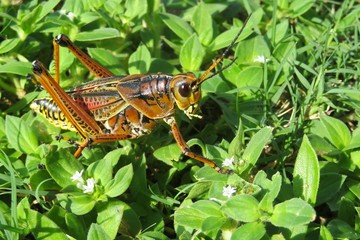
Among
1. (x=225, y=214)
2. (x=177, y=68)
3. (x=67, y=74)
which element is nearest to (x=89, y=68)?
(x=67, y=74)

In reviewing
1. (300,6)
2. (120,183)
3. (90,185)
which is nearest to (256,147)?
(120,183)

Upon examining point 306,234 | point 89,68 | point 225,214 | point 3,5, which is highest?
point 3,5

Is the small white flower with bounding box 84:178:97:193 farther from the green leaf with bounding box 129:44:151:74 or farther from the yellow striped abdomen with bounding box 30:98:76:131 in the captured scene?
the green leaf with bounding box 129:44:151:74

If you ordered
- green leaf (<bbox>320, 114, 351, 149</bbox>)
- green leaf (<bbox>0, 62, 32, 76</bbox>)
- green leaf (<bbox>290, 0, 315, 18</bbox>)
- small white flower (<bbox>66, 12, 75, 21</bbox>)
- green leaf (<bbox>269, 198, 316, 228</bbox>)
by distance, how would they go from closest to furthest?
green leaf (<bbox>269, 198, 316, 228</bbox>), green leaf (<bbox>320, 114, 351, 149</bbox>), green leaf (<bbox>0, 62, 32, 76</bbox>), small white flower (<bbox>66, 12, 75, 21</bbox>), green leaf (<bbox>290, 0, 315, 18</bbox>)

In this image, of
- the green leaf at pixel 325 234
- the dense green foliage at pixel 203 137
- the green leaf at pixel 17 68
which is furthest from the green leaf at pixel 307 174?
the green leaf at pixel 17 68

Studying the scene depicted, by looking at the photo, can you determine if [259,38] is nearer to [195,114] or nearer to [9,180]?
[195,114]

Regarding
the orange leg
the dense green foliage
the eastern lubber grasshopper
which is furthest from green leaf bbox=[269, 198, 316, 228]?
the orange leg
